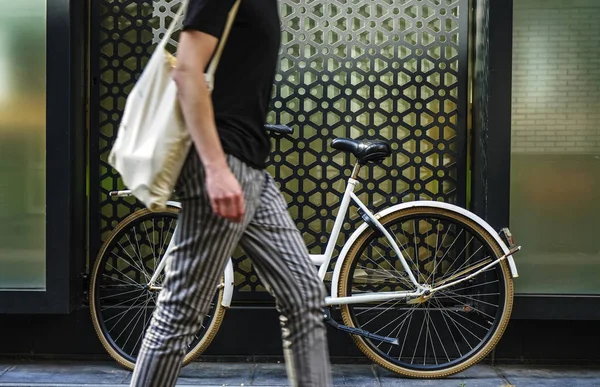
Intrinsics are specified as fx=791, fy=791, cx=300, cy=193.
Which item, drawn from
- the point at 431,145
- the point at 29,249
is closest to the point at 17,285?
the point at 29,249

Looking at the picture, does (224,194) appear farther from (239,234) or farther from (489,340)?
(489,340)

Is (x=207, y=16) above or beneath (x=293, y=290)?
above

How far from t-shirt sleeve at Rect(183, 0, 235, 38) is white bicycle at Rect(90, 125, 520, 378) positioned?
214cm

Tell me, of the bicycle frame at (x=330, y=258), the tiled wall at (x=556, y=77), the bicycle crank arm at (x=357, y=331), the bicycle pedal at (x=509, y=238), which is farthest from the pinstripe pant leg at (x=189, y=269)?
the tiled wall at (x=556, y=77)

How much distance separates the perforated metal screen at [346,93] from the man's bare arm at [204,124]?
8.54ft

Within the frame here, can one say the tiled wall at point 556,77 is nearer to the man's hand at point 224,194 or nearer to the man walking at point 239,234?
the man walking at point 239,234

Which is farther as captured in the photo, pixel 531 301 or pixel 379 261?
pixel 379 261

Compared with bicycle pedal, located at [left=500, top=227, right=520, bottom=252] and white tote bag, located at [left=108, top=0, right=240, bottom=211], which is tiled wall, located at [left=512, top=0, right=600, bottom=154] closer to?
bicycle pedal, located at [left=500, top=227, right=520, bottom=252]

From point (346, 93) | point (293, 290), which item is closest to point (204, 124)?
point (293, 290)

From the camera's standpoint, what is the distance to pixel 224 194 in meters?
2.25

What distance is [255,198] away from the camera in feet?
8.11

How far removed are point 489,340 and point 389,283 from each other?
2.37 feet

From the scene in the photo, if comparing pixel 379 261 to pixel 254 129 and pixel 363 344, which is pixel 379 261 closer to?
pixel 363 344

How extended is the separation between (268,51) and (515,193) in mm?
2595
